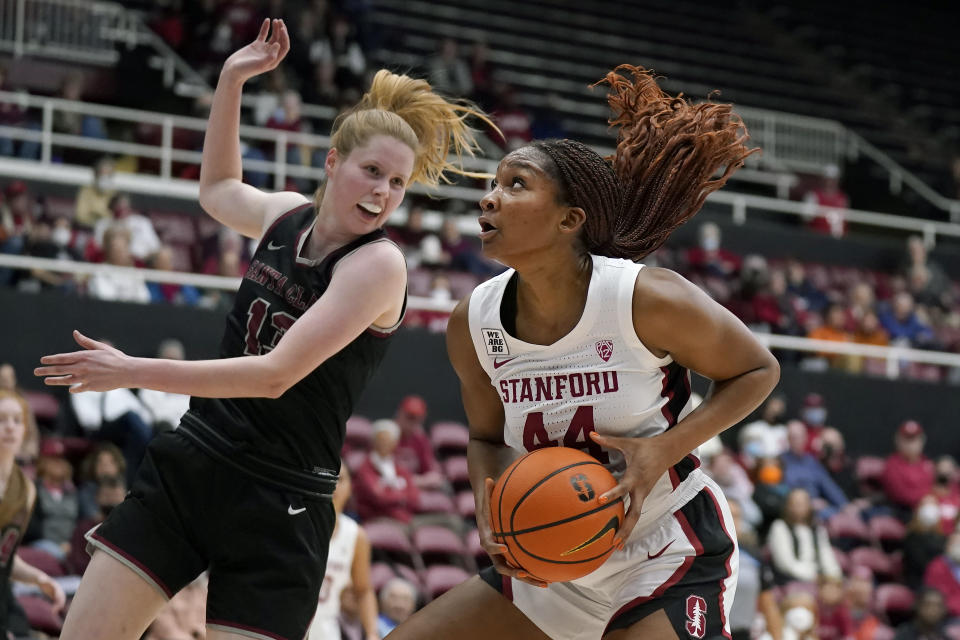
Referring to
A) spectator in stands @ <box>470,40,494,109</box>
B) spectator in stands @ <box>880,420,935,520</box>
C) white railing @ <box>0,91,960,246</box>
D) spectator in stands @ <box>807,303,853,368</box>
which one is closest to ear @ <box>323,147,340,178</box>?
white railing @ <box>0,91,960,246</box>

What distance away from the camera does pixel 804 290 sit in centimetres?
1442

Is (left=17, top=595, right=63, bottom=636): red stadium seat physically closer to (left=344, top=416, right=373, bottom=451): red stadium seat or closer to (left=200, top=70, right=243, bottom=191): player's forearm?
(left=344, top=416, right=373, bottom=451): red stadium seat

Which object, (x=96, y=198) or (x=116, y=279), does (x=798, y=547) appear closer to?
(x=116, y=279)

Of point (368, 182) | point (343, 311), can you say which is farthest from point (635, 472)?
point (368, 182)

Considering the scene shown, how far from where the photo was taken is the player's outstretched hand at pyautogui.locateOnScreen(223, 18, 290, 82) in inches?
150

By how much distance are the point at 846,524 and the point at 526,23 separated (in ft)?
34.1

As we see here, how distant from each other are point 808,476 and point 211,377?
907 cm

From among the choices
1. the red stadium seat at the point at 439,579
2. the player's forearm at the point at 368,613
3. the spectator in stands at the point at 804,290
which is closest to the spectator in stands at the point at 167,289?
the red stadium seat at the point at 439,579

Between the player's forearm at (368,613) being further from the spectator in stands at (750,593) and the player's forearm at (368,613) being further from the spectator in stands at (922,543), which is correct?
the spectator in stands at (922,543)

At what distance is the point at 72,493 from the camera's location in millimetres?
8000

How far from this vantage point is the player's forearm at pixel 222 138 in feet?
12.6

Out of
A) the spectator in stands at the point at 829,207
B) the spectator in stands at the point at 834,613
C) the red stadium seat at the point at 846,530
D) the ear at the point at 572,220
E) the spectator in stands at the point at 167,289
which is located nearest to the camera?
the ear at the point at 572,220

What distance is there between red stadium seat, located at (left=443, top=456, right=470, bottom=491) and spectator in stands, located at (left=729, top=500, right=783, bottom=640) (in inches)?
83.4

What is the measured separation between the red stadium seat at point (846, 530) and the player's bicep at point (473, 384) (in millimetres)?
7944
